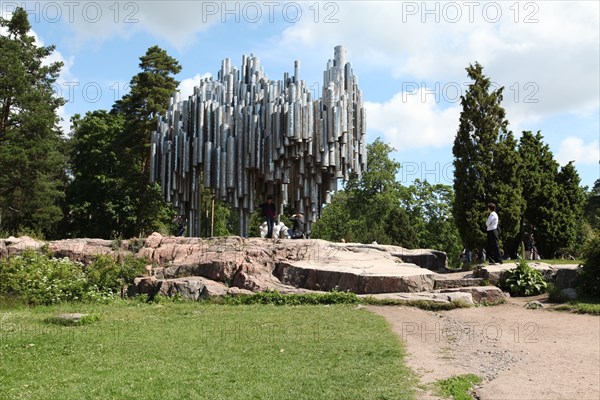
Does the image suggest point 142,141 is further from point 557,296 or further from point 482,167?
point 557,296

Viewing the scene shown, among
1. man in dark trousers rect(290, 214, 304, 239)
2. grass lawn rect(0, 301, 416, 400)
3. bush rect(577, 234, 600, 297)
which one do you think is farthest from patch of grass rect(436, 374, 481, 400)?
man in dark trousers rect(290, 214, 304, 239)

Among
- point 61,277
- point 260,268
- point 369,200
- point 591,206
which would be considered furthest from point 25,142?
point 591,206

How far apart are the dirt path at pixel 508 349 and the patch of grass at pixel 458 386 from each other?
15 centimetres

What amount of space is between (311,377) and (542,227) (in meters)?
22.5

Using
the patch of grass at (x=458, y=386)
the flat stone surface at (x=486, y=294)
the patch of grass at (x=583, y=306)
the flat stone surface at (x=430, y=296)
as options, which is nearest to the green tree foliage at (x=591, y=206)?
the patch of grass at (x=583, y=306)

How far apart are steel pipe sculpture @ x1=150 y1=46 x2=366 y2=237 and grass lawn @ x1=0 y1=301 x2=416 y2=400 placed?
34.0ft

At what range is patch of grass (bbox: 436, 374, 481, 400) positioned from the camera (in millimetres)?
7645

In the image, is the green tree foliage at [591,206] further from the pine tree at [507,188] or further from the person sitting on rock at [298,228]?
the person sitting on rock at [298,228]

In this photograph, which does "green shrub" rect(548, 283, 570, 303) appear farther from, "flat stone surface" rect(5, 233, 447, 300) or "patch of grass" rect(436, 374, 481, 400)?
"patch of grass" rect(436, 374, 481, 400)

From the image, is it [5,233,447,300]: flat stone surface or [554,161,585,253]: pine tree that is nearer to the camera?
[5,233,447,300]: flat stone surface

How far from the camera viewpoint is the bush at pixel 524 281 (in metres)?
16.7

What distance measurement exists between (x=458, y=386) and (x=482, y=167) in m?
16.2

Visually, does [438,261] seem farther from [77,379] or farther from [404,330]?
[77,379]

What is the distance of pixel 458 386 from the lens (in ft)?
26.2
